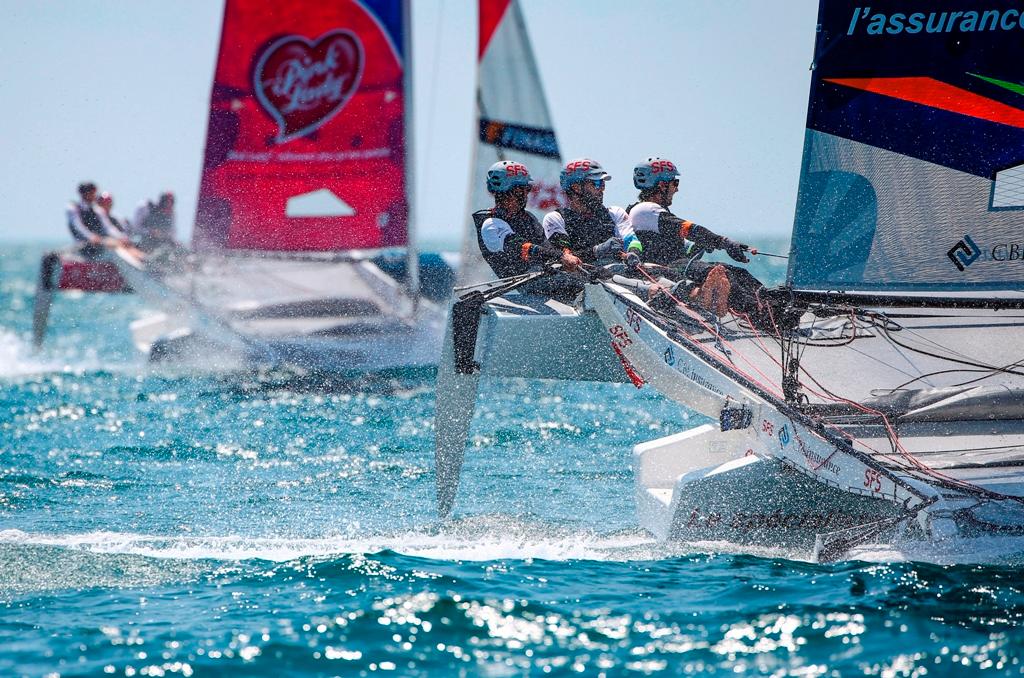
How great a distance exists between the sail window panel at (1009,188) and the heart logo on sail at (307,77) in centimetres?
872

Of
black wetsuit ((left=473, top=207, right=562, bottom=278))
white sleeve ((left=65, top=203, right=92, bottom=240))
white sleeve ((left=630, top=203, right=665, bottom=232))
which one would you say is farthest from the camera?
white sleeve ((left=65, top=203, right=92, bottom=240))

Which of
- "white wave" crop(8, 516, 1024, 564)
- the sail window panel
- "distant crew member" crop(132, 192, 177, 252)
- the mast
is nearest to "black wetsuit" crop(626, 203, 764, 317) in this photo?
the sail window panel

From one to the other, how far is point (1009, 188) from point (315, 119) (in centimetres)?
893

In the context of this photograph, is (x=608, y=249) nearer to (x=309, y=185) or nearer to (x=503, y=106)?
(x=503, y=106)

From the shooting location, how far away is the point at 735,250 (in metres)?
6.47

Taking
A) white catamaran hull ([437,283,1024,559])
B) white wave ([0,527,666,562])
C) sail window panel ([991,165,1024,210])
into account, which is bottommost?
white wave ([0,527,666,562])

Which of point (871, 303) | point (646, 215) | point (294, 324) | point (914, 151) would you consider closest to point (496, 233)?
point (646, 215)

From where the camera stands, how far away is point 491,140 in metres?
13.2

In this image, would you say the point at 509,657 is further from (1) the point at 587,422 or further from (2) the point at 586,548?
(1) the point at 587,422

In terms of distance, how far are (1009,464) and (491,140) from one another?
8.80 metres

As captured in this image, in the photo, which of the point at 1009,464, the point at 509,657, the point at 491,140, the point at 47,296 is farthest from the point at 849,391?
the point at 47,296

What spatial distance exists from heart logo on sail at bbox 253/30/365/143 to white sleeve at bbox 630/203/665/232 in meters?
6.96

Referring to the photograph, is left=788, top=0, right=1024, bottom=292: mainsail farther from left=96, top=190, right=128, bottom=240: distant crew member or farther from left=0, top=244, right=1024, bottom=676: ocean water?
left=96, top=190, right=128, bottom=240: distant crew member

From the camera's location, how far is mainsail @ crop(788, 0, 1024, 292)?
545cm
